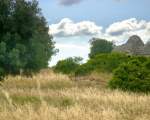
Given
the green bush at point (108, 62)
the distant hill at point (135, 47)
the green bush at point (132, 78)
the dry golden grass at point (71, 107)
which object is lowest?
the dry golden grass at point (71, 107)

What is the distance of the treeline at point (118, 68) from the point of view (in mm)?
20130

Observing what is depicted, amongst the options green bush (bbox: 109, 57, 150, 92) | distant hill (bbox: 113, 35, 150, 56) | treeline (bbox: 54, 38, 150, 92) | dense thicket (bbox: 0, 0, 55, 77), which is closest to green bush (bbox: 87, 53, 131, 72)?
treeline (bbox: 54, 38, 150, 92)

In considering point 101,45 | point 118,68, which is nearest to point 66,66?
point 118,68

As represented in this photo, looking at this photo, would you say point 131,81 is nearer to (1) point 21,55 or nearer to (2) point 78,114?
(1) point 21,55

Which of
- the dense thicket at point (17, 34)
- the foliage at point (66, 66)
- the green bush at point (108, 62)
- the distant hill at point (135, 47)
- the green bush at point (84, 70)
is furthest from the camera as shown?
the distant hill at point (135, 47)

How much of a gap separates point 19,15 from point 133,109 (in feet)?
44.8

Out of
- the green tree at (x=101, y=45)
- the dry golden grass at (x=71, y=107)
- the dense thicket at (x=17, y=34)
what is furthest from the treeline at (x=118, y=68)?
the green tree at (x=101, y=45)

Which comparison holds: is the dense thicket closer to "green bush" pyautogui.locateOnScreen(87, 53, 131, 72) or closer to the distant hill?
"green bush" pyautogui.locateOnScreen(87, 53, 131, 72)

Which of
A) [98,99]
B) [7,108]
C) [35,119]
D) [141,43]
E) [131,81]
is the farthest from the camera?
[141,43]

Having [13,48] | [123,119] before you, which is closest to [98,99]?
[123,119]

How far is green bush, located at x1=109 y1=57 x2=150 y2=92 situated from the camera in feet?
65.3

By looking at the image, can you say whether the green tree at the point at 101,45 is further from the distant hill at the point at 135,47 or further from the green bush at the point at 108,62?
the green bush at the point at 108,62

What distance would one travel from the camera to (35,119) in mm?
9414

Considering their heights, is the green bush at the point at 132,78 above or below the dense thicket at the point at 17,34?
below
